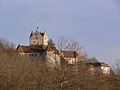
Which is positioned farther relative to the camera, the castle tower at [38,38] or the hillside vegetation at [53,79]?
the castle tower at [38,38]

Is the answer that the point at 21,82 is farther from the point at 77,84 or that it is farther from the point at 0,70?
the point at 77,84

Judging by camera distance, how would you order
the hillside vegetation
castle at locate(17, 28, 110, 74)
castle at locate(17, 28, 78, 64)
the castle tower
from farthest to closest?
the castle tower → castle at locate(17, 28, 78, 64) → castle at locate(17, 28, 110, 74) → the hillside vegetation

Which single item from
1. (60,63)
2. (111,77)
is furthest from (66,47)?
(111,77)

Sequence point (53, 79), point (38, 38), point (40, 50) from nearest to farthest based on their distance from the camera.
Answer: point (53, 79)
point (40, 50)
point (38, 38)

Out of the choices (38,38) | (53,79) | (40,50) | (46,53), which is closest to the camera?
(53,79)

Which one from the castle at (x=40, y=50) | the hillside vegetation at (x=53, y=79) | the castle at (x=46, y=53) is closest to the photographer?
the hillside vegetation at (x=53, y=79)

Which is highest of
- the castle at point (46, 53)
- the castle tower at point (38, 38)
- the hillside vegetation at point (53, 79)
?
the castle tower at point (38, 38)

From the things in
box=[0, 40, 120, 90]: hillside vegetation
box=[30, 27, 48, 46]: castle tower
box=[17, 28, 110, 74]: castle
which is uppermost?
box=[30, 27, 48, 46]: castle tower

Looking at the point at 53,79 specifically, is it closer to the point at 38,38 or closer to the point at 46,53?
the point at 46,53

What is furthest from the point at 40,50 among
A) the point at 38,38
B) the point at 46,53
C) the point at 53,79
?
the point at 53,79

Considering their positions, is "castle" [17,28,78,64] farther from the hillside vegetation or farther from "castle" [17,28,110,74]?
the hillside vegetation

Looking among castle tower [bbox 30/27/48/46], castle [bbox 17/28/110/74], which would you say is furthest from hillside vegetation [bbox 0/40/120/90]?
castle tower [bbox 30/27/48/46]

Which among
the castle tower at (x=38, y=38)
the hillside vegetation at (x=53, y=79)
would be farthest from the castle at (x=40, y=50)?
the hillside vegetation at (x=53, y=79)

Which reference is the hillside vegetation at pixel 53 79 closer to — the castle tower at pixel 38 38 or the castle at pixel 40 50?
the castle at pixel 40 50
